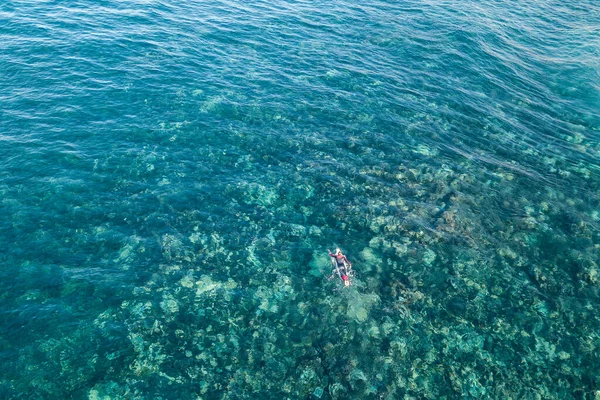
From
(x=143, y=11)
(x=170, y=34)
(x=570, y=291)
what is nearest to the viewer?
(x=570, y=291)

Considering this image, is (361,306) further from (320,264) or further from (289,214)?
(289,214)

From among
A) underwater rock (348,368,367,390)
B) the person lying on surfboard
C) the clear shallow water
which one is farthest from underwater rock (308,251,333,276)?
underwater rock (348,368,367,390)

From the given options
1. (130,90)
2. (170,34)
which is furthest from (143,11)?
(130,90)

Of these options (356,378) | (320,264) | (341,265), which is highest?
(341,265)

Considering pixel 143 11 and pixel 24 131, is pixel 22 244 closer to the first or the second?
pixel 24 131

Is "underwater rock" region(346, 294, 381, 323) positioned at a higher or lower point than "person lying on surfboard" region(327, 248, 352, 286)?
lower

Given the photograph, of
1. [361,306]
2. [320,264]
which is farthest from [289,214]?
[361,306]

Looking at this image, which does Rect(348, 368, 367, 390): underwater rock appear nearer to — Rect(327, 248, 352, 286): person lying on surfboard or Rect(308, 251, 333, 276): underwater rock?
Rect(327, 248, 352, 286): person lying on surfboard

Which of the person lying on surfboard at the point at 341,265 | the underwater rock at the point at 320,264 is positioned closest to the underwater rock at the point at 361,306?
the person lying on surfboard at the point at 341,265
